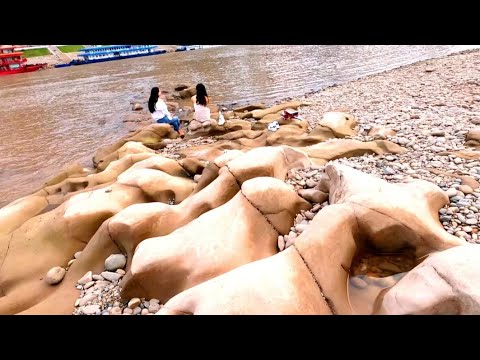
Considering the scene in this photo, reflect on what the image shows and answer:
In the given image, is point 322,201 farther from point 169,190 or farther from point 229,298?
point 169,190

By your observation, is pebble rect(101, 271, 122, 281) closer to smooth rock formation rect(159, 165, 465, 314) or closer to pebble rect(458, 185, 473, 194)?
smooth rock formation rect(159, 165, 465, 314)

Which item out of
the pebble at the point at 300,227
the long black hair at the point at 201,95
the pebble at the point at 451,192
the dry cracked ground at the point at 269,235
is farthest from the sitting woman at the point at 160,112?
the pebble at the point at 451,192

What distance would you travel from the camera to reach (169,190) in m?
6.58

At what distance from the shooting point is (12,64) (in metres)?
44.9

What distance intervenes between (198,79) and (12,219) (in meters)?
21.4

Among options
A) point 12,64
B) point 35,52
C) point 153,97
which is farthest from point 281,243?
point 35,52

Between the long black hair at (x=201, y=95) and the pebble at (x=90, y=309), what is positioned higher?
the long black hair at (x=201, y=95)

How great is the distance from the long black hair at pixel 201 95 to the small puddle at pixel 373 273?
8417mm

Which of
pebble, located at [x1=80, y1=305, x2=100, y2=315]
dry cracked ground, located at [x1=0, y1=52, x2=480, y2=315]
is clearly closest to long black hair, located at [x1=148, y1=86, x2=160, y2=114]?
dry cracked ground, located at [x1=0, y1=52, x2=480, y2=315]

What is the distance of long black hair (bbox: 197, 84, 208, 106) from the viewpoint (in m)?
10.7

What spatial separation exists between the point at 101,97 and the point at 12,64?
3394cm

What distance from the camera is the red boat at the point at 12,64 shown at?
43334 millimetres

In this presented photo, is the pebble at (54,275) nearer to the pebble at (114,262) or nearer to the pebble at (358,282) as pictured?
the pebble at (114,262)
